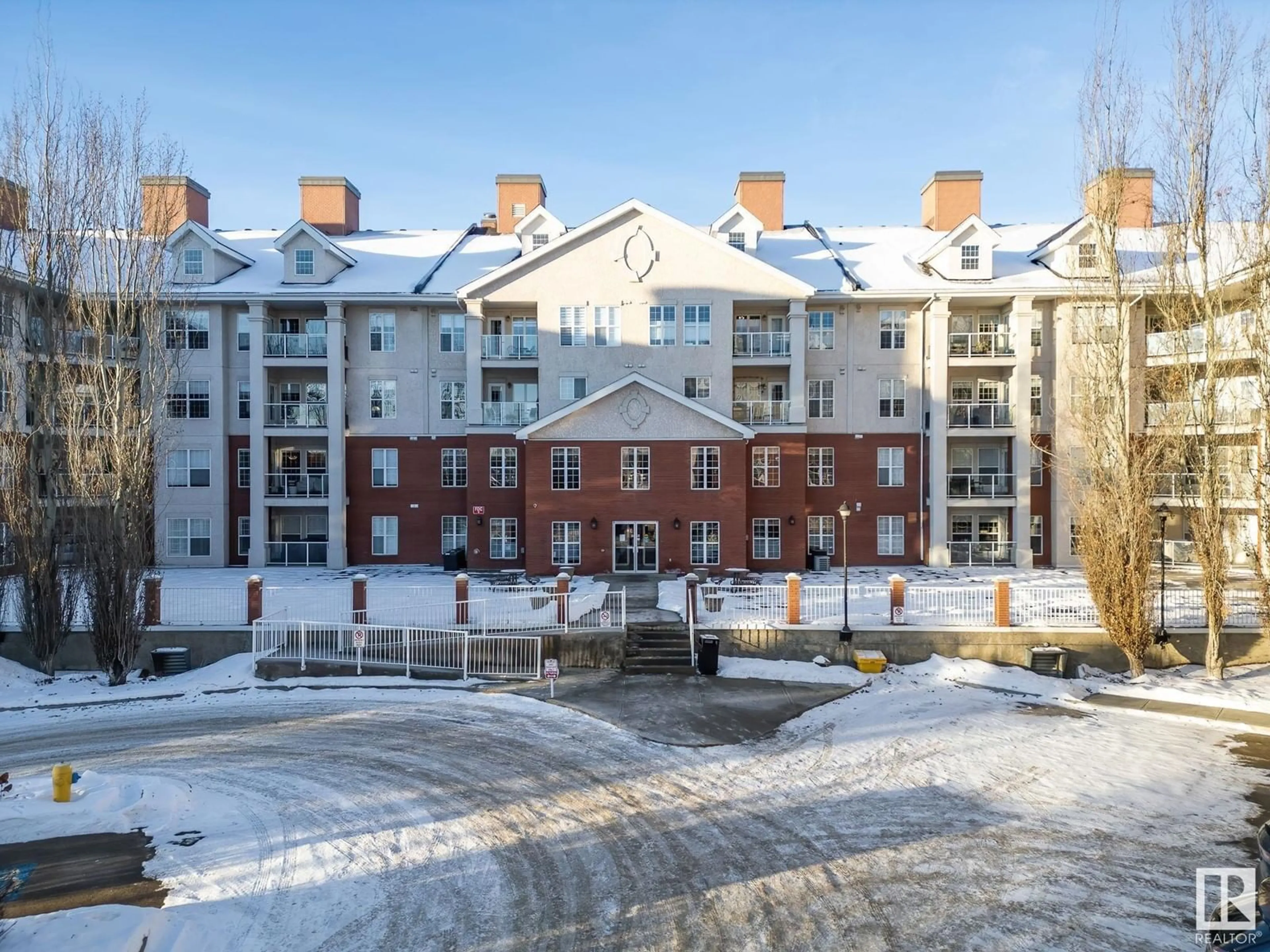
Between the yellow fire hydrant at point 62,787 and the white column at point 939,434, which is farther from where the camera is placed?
the white column at point 939,434

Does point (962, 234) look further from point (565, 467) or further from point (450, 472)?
point (450, 472)

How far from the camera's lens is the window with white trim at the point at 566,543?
28672 mm

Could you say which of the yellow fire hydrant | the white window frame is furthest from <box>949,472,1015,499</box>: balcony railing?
the yellow fire hydrant

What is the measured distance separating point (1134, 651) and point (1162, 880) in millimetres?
11083

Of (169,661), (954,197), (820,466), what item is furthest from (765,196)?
(169,661)

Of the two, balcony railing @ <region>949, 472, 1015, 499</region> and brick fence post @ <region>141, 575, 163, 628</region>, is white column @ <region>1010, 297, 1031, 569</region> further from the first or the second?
brick fence post @ <region>141, 575, 163, 628</region>

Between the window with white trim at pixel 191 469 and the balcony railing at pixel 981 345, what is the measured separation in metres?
31.8

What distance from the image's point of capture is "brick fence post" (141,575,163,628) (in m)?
18.8

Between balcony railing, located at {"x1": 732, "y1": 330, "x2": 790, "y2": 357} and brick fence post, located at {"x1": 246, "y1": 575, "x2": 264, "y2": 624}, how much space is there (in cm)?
1952

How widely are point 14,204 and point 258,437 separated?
13.6 meters

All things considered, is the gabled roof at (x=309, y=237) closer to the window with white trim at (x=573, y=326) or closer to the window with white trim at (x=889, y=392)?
the window with white trim at (x=573, y=326)

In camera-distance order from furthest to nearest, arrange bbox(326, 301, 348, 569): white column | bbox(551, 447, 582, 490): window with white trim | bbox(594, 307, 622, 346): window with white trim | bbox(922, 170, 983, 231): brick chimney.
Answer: bbox(922, 170, 983, 231): brick chimney, bbox(326, 301, 348, 569): white column, bbox(594, 307, 622, 346): window with white trim, bbox(551, 447, 582, 490): window with white trim

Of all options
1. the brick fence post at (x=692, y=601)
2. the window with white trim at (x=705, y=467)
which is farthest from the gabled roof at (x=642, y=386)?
the brick fence post at (x=692, y=601)

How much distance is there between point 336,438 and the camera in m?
31.4
